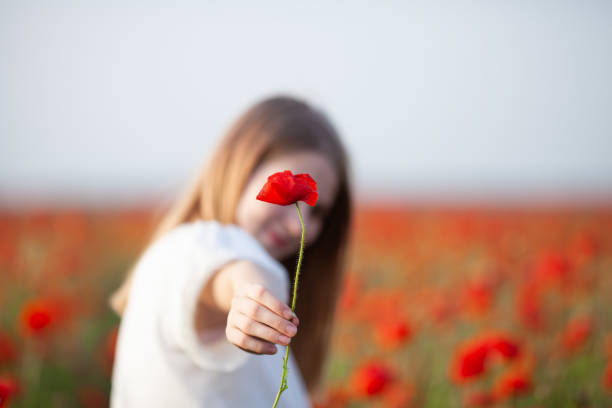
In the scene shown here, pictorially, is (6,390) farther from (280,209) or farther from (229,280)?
(280,209)

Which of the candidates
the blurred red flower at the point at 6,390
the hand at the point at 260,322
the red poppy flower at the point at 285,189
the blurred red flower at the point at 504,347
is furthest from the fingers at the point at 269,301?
the blurred red flower at the point at 504,347

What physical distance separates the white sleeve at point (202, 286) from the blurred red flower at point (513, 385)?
2.48ft

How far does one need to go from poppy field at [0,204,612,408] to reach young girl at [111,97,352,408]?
0.87 ft

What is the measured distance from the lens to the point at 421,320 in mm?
2145

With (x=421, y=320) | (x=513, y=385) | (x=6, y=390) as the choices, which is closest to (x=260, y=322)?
(x=6, y=390)

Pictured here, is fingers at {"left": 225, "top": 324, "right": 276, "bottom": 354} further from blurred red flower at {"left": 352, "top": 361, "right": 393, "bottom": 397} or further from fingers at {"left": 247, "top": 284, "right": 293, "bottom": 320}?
blurred red flower at {"left": 352, "top": 361, "right": 393, "bottom": 397}

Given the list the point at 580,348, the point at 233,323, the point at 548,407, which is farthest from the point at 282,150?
the point at 580,348

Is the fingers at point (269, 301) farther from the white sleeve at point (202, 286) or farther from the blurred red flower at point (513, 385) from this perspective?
the blurred red flower at point (513, 385)

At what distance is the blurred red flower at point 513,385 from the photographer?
1.31 meters

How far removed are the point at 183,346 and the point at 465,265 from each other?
2438mm

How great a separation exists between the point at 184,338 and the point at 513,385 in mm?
908

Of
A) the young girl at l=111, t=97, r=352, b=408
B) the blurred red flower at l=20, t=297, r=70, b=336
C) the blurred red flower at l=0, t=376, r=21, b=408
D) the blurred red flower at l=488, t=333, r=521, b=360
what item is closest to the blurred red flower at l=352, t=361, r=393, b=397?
the young girl at l=111, t=97, r=352, b=408

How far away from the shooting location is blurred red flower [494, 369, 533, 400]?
131cm

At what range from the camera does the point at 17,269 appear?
2.72 m
